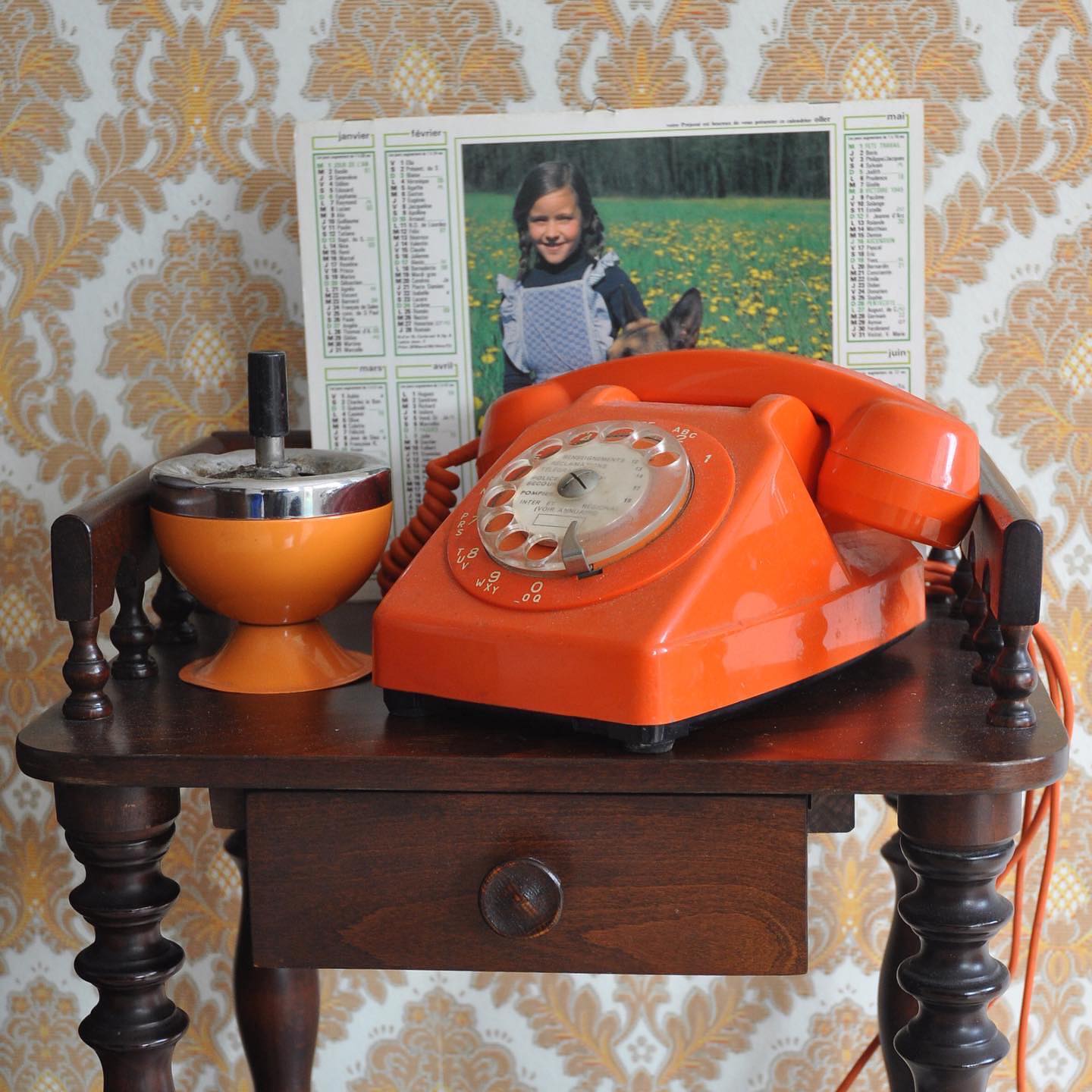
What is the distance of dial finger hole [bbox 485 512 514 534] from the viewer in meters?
0.77

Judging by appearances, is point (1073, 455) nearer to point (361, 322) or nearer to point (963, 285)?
point (963, 285)

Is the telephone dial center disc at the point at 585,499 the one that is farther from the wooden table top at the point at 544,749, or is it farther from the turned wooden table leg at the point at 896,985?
the turned wooden table leg at the point at 896,985

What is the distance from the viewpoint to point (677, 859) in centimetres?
69

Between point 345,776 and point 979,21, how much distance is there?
2.47 ft

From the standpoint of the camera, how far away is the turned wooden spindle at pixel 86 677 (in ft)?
2.46

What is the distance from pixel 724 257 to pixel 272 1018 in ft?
2.33

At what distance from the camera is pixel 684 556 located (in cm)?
71

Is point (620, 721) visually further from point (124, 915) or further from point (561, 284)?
point (561, 284)

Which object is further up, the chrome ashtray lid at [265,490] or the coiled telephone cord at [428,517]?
the chrome ashtray lid at [265,490]

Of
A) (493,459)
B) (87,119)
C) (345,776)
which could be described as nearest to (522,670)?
(345,776)

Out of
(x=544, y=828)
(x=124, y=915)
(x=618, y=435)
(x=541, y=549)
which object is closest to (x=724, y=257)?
(x=618, y=435)

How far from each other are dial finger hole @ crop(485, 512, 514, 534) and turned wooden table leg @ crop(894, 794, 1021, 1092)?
268mm

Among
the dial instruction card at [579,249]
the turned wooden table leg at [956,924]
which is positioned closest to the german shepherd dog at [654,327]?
the dial instruction card at [579,249]

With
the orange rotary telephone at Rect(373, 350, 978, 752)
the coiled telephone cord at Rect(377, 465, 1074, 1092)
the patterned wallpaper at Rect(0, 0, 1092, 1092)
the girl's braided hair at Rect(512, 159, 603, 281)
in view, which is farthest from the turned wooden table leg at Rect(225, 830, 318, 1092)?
the girl's braided hair at Rect(512, 159, 603, 281)
